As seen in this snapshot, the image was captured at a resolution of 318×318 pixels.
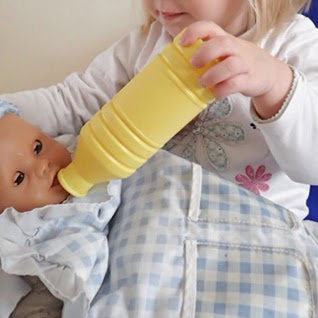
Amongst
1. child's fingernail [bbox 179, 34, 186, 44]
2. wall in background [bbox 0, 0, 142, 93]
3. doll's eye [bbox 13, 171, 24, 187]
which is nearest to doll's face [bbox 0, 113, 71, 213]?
doll's eye [bbox 13, 171, 24, 187]

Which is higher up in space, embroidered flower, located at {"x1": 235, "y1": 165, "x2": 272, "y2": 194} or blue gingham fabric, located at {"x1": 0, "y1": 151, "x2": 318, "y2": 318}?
blue gingham fabric, located at {"x1": 0, "y1": 151, "x2": 318, "y2": 318}

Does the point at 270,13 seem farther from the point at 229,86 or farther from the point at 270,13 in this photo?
the point at 229,86

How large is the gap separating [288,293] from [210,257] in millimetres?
79

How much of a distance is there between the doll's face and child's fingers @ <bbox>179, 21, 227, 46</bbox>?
22 cm

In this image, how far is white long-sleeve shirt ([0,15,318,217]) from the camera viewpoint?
0.62 m

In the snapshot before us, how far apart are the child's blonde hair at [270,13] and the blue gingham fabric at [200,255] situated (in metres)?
0.18

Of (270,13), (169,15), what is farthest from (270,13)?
(169,15)

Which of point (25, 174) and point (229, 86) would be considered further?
point (25, 174)

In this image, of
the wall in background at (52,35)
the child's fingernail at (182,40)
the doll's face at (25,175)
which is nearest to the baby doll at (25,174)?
the doll's face at (25,175)

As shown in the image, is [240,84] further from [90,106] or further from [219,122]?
[90,106]

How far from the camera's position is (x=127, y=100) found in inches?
19.7

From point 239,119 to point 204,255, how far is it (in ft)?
0.66

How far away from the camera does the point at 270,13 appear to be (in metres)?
0.70

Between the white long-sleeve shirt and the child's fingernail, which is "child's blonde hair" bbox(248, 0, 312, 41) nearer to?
the white long-sleeve shirt
